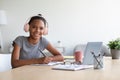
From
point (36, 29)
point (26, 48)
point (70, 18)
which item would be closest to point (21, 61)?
point (26, 48)

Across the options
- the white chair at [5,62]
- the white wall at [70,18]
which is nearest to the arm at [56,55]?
the white chair at [5,62]

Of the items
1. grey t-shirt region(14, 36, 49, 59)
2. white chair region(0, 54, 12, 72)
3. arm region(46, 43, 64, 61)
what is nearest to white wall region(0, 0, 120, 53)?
arm region(46, 43, 64, 61)

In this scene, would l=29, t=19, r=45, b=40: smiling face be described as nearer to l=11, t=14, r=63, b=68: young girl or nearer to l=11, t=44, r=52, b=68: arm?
l=11, t=14, r=63, b=68: young girl

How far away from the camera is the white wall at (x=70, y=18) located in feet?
14.9

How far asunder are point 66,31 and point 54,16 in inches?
15.9

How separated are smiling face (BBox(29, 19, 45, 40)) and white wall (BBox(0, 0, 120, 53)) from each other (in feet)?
7.70

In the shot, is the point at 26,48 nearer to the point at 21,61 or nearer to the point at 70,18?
the point at 21,61

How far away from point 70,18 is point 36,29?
2406 millimetres

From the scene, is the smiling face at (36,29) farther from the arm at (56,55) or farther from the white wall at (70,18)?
the white wall at (70,18)

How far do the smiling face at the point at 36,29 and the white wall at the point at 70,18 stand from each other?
2.35 meters

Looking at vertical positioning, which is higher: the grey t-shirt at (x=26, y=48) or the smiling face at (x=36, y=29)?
the smiling face at (x=36, y=29)

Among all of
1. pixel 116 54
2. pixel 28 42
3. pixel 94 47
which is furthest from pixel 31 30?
pixel 116 54

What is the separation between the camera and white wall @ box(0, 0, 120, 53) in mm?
4539

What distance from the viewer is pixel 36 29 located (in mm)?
2361
